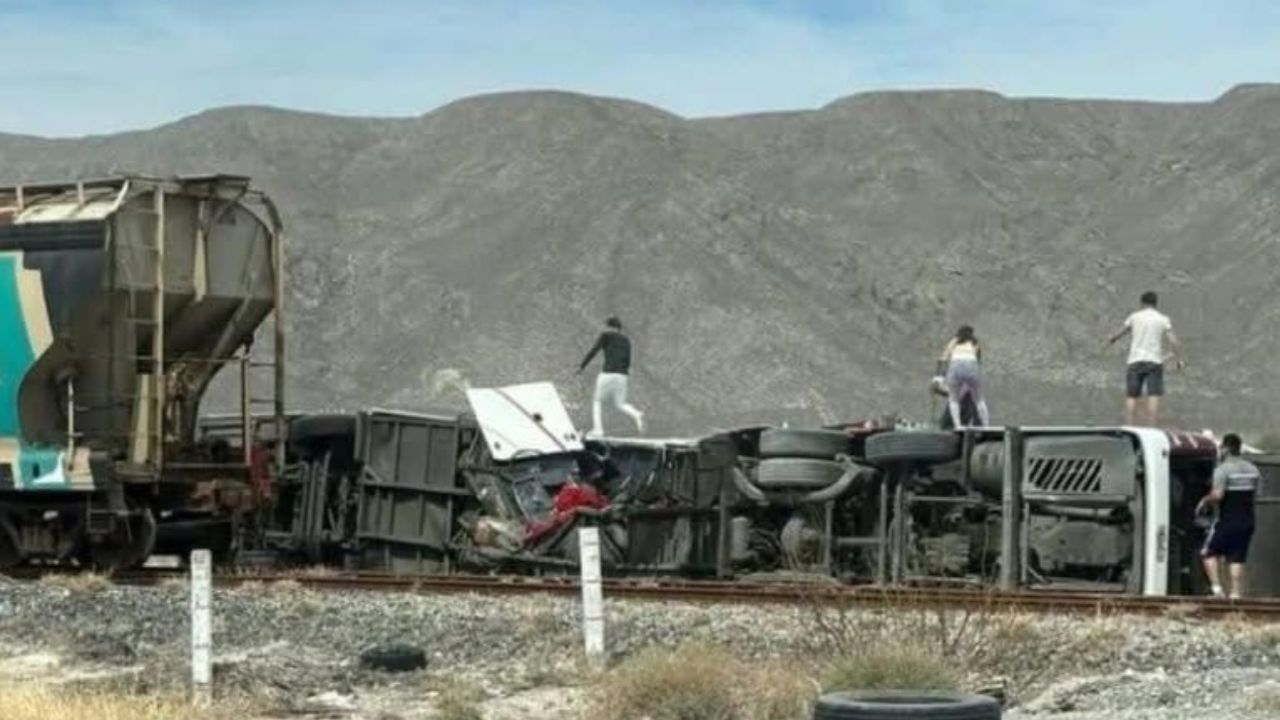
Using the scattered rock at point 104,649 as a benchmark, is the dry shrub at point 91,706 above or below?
above

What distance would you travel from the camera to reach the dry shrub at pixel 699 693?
13.9 meters

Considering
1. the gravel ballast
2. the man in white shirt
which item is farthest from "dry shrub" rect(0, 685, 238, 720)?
the man in white shirt

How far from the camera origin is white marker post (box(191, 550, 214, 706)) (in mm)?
14891

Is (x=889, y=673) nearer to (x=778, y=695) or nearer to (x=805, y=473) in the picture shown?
(x=778, y=695)

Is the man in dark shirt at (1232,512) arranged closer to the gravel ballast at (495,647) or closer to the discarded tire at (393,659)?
the gravel ballast at (495,647)

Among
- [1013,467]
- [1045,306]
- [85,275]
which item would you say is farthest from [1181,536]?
[1045,306]

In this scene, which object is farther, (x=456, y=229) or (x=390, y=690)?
(x=456, y=229)

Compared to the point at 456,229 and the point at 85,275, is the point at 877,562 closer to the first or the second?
A: the point at 85,275

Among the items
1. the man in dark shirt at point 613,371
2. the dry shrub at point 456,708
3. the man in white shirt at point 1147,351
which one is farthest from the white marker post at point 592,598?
the man in dark shirt at point 613,371

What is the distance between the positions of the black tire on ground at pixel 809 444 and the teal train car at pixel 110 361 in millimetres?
5475

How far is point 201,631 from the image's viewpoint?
49.2 feet

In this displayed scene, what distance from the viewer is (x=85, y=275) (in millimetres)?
22781

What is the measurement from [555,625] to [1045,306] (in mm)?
61244

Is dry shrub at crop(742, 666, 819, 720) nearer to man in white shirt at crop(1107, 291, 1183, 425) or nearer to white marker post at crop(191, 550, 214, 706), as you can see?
white marker post at crop(191, 550, 214, 706)
